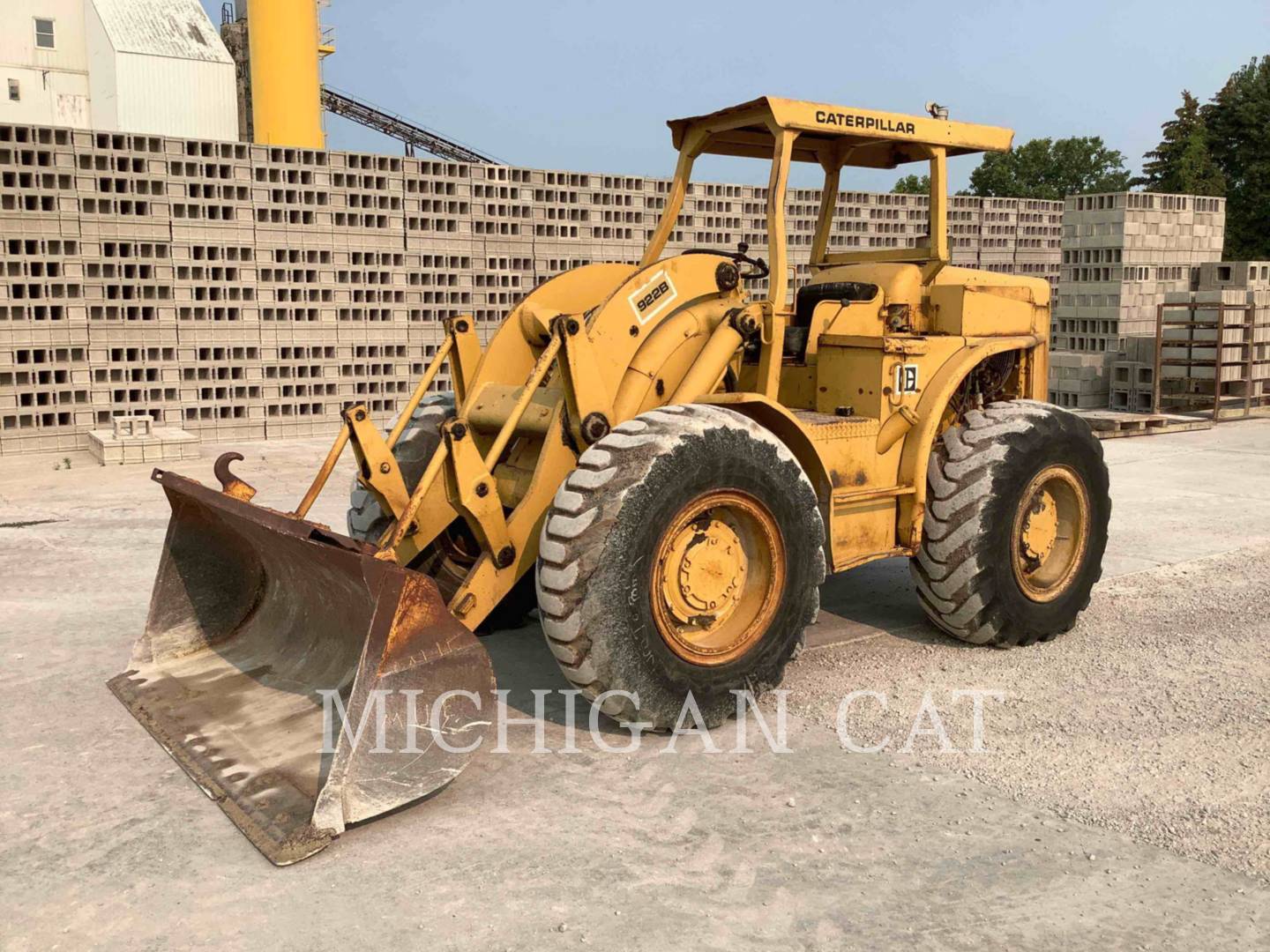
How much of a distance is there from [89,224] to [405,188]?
3600mm

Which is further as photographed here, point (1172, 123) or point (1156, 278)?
point (1172, 123)

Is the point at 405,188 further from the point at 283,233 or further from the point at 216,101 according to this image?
the point at 216,101

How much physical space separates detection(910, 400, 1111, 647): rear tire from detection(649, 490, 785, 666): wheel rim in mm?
1176

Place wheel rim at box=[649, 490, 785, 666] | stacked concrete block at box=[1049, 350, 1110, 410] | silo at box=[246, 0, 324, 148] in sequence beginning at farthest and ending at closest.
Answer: silo at box=[246, 0, 324, 148] → stacked concrete block at box=[1049, 350, 1110, 410] → wheel rim at box=[649, 490, 785, 666]

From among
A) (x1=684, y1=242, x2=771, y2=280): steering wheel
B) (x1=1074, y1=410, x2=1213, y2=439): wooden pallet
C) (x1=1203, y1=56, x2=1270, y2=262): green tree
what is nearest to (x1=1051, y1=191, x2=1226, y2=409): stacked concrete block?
(x1=1074, y1=410, x2=1213, y2=439): wooden pallet

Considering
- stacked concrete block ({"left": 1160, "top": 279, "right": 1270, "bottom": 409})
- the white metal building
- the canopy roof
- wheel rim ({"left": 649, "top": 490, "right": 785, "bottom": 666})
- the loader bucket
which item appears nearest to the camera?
the loader bucket

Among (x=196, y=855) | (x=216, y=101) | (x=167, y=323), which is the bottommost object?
(x=196, y=855)

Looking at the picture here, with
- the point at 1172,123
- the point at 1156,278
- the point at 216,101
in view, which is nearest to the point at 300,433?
the point at 1156,278

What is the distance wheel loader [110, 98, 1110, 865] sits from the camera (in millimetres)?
4340

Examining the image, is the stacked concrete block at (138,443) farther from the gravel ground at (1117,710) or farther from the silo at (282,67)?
the silo at (282,67)

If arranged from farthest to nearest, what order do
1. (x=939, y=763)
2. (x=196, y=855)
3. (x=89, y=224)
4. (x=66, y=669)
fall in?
(x=89, y=224), (x=66, y=669), (x=939, y=763), (x=196, y=855)

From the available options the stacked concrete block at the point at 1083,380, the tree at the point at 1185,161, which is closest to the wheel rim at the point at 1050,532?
the stacked concrete block at the point at 1083,380

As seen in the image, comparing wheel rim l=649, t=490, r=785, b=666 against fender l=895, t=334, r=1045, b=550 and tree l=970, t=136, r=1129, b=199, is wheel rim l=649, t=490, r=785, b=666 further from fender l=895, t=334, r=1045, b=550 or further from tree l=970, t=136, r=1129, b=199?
tree l=970, t=136, r=1129, b=199

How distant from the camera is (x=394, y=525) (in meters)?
4.74
